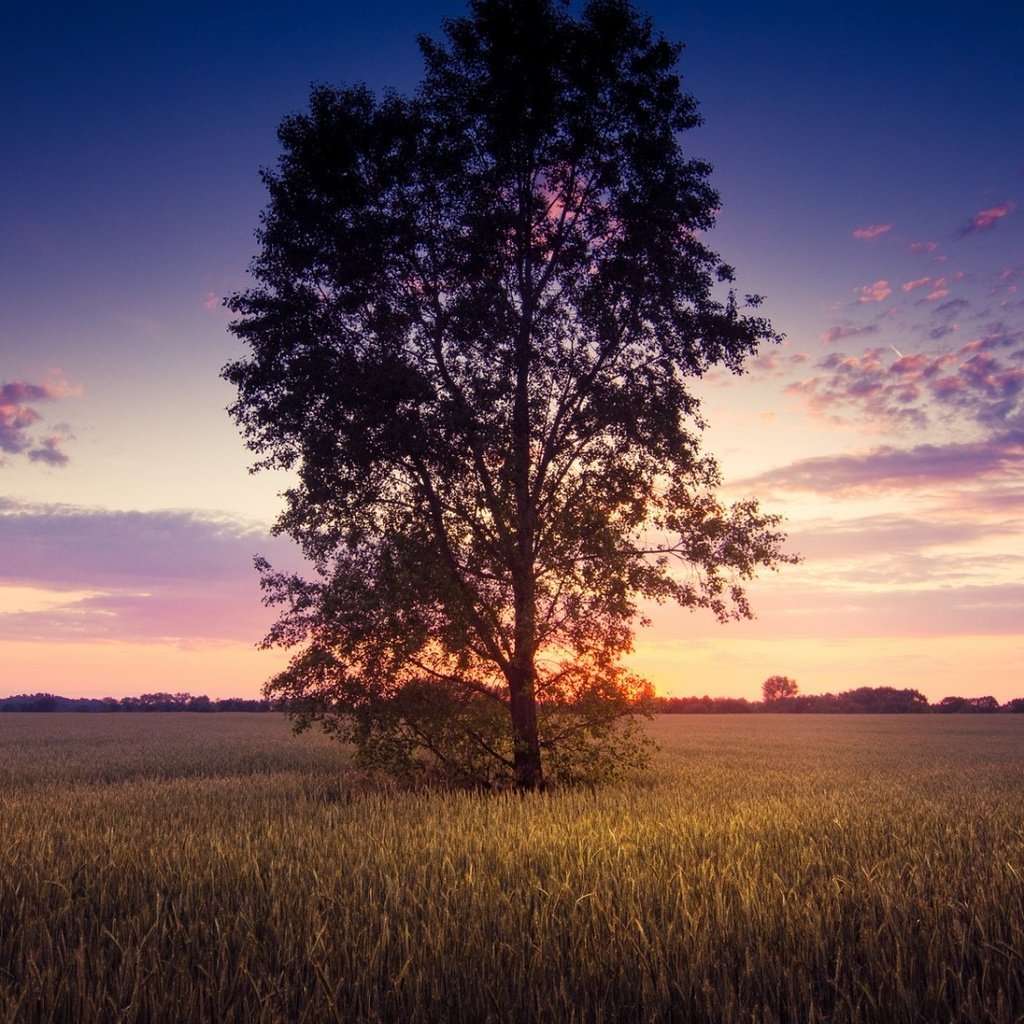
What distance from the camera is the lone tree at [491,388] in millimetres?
16172

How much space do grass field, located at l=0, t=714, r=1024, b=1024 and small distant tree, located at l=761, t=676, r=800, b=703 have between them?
493 feet

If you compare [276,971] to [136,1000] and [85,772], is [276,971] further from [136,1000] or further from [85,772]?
[85,772]

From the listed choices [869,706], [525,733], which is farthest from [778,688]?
[525,733]

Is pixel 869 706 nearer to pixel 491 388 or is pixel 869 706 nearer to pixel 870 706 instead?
pixel 870 706

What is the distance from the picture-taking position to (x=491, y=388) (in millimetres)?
16375

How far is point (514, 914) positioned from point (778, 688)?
6311 inches

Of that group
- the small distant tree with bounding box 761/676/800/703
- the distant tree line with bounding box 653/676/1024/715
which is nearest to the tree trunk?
the distant tree line with bounding box 653/676/1024/715

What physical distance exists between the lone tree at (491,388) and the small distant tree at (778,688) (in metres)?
147

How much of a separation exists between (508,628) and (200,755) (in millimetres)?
16371

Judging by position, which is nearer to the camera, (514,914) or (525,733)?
(514,914)

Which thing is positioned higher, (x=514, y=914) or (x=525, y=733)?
(x=525, y=733)

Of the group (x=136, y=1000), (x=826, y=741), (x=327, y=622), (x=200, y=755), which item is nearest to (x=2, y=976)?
(x=136, y=1000)

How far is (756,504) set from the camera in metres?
16.7

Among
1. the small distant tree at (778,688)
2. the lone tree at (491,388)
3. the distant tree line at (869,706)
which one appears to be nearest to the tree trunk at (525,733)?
the lone tree at (491,388)
